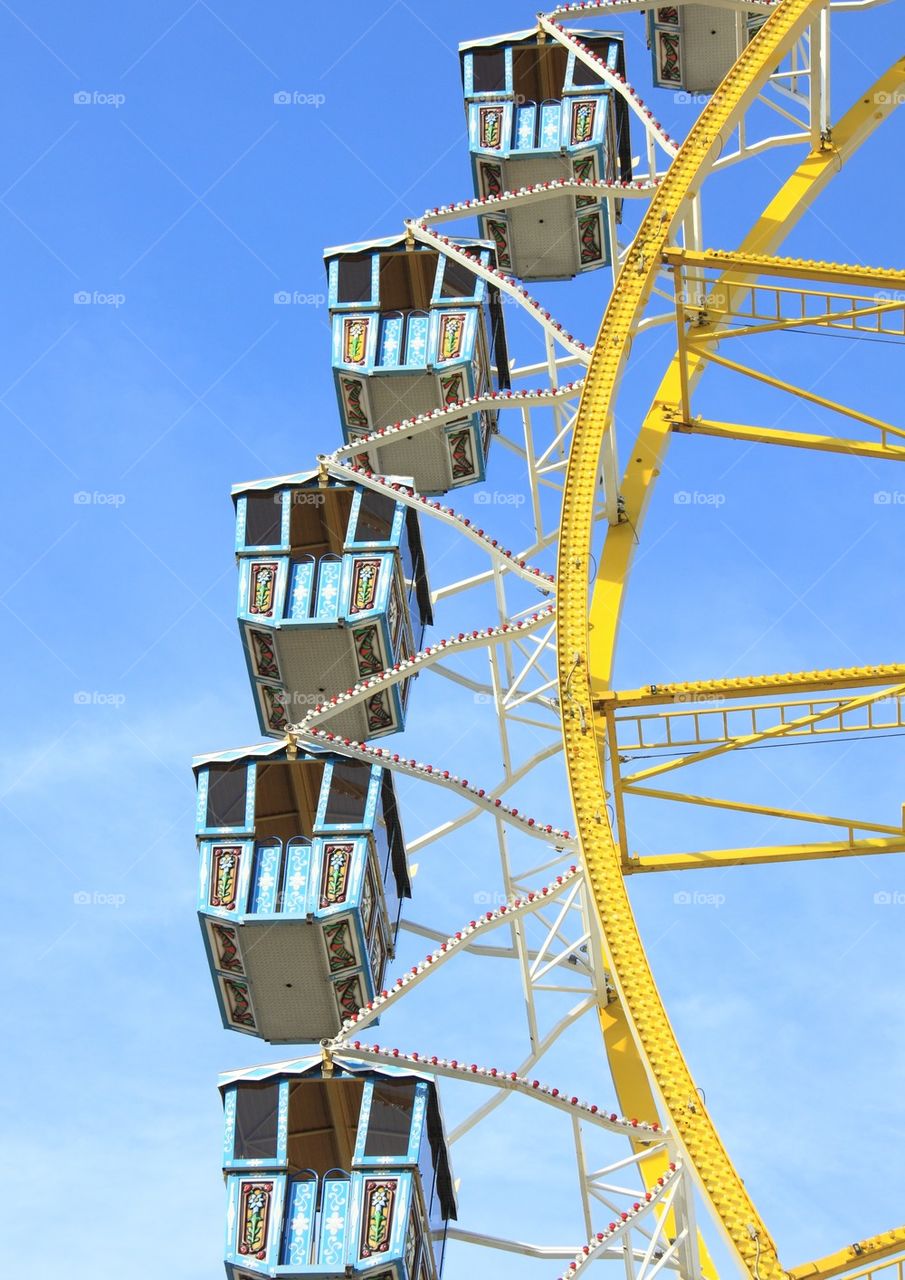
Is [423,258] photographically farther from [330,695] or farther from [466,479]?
[330,695]

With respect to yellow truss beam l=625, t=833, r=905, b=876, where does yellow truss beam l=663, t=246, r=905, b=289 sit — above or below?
above

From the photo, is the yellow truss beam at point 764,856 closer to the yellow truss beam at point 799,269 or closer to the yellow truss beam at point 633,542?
the yellow truss beam at point 633,542

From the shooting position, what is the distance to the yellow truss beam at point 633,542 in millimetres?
16641

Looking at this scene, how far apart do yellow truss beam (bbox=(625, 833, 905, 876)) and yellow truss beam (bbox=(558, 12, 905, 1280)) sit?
2.76 feet

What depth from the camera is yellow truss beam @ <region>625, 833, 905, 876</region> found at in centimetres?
1892

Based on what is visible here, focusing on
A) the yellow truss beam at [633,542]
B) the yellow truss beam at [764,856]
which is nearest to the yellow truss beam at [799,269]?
the yellow truss beam at [633,542]

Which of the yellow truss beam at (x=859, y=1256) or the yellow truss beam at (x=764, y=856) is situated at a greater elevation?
the yellow truss beam at (x=764, y=856)

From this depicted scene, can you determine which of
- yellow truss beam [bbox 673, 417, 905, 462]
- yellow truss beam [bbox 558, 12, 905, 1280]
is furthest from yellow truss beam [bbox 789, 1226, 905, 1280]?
yellow truss beam [bbox 673, 417, 905, 462]

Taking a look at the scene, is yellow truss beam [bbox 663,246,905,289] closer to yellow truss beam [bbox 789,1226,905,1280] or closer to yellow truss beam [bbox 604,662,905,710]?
yellow truss beam [bbox 604,662,905,710]

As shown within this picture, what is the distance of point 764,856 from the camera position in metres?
18.9

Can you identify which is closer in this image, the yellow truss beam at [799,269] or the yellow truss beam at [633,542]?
the yellow truss beam at [633,542]

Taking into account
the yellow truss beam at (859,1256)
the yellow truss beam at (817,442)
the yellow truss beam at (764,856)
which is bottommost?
the yellow truss beam at (859,1256)

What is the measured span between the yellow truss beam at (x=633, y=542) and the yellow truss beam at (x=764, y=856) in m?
0.84

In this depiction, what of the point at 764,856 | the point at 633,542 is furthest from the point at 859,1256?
the point at 633,542
